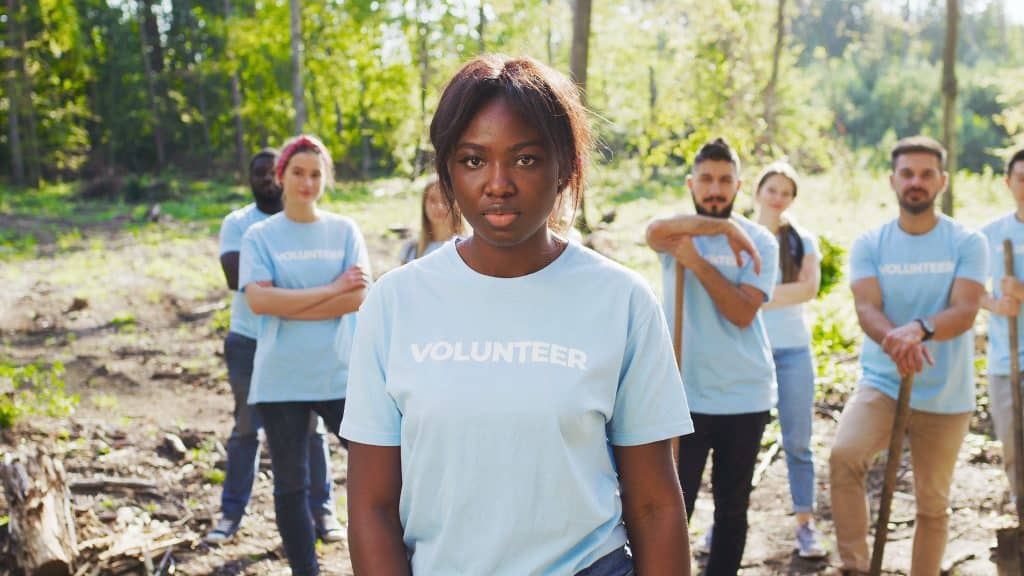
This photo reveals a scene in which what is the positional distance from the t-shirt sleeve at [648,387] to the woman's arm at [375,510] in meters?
0.49

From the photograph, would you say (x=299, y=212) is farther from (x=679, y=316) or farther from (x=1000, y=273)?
(x=1000, y=273)

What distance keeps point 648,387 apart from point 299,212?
3049 mm

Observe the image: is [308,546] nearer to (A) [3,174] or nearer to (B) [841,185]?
(B) [841,185]

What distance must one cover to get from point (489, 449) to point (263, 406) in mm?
2880

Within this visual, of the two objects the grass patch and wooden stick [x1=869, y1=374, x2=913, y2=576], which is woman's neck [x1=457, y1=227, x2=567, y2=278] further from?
the grass patch

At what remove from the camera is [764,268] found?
15.0ft

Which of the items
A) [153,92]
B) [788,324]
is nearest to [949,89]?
[788,324]

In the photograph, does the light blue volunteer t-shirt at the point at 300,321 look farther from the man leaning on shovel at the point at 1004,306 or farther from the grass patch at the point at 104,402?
the grass patch at the point at 104,402

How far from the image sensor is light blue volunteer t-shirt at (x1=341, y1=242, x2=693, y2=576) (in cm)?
200

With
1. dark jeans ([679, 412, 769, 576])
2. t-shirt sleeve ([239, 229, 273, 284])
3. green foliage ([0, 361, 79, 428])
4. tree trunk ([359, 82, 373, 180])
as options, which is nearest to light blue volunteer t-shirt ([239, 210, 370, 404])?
t-shirt sleeve ([239, 229, 273, 284])

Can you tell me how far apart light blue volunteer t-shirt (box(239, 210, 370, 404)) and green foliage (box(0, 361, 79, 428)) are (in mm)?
3821

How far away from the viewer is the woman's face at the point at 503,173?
204 centimetres

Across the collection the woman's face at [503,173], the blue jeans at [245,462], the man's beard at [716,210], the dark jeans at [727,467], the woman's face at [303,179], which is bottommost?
the blue jeans at [245,462]

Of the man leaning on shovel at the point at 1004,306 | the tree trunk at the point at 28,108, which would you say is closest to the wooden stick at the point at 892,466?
the man leaning on shovel at the point at 1004,306
